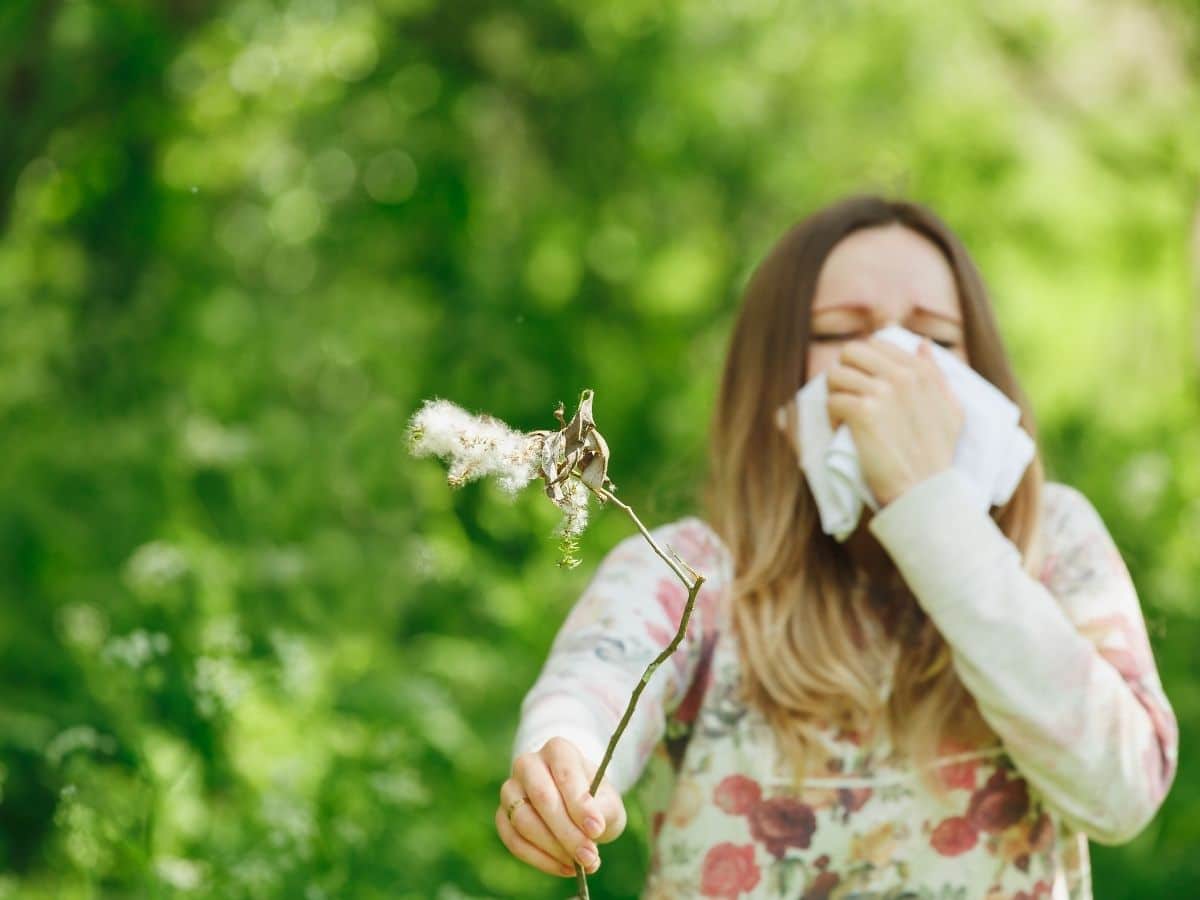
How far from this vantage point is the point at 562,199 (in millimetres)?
5359

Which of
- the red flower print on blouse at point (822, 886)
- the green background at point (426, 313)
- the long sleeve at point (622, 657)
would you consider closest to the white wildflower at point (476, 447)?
the long sleeve at point (622, 657)

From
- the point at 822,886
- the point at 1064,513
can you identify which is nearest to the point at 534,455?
the point at 822,886

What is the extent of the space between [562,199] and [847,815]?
4.06 meters

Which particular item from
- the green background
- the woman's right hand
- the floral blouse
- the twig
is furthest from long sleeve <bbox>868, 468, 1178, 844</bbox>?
the green background

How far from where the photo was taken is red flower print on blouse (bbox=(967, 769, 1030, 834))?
5.14 feet

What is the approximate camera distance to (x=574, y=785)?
105 centimetres

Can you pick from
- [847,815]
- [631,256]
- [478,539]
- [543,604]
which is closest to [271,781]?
[543,604]

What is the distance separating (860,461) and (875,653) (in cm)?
25

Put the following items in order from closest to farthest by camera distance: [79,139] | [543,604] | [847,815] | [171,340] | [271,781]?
[847,815] < [271,781] < [543,604] < [79,139] < [171,340]

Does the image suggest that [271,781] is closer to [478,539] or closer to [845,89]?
[478,539]

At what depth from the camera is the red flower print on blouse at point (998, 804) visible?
1566 millimetres

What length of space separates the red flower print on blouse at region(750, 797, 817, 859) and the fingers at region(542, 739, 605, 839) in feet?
1.73

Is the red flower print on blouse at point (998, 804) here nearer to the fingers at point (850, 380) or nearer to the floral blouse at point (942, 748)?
the floral blouse at point (942, 748)

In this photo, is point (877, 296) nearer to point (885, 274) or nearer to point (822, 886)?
point (885, 274)
